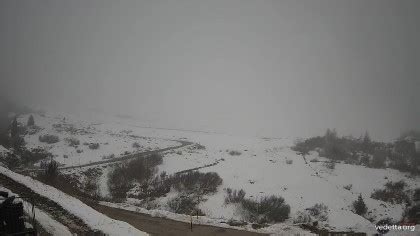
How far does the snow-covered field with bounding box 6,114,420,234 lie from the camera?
23.2 m

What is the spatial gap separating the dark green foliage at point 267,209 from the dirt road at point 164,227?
4.17 m

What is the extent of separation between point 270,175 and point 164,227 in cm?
1646

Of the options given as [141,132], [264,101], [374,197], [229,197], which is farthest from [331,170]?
[264,101]

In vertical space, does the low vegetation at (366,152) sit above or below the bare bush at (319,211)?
above

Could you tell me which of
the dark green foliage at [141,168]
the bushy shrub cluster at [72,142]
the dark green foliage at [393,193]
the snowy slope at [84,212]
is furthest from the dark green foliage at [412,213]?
the bushy shrub cluster at [72,142]

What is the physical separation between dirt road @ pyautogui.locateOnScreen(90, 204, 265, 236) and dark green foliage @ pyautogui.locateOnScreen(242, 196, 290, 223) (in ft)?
13.7

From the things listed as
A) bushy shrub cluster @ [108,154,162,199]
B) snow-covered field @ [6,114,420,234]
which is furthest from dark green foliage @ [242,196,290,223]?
bushy shrub cluster @ [108,154,162,199]

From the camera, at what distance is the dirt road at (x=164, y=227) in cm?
1800

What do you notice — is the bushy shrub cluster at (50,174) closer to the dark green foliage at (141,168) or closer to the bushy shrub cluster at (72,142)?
the dark green foliage at (141,168)

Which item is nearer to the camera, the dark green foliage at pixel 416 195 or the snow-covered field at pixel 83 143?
the dark green foliage at pixel 416 195

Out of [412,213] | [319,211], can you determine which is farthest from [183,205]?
[412,213]

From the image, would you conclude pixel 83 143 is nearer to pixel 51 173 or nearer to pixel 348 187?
pixel 51 173

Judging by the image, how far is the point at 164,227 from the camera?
18609 mm

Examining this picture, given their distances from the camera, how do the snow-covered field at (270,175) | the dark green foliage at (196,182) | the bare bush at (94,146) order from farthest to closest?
the bare bush at (94,146) → the dark green foliage at (196,182) → the snow-covered field at (270,175)
